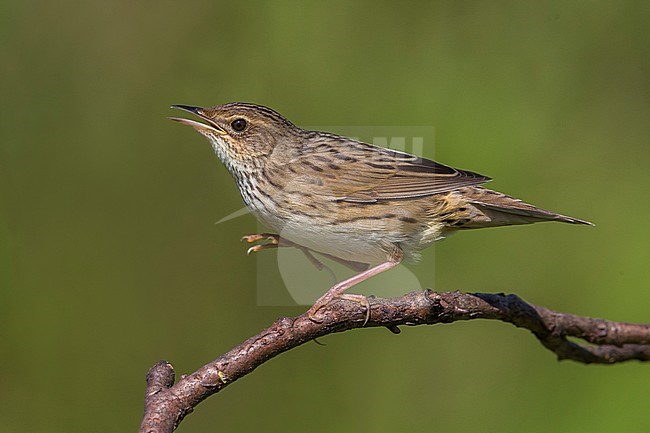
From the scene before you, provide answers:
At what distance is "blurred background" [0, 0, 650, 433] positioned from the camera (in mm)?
4680

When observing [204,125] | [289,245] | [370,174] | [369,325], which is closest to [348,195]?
[370,174]

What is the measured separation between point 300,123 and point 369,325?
7.24 feet

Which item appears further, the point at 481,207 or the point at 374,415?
the point at 374,415

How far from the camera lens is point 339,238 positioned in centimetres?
384

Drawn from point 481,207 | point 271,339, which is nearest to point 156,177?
point 481,207

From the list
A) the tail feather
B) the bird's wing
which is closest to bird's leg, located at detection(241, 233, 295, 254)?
the bird's wing

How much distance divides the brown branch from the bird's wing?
68 cm

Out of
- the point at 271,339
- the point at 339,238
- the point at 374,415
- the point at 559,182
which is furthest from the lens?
the point at 559,182

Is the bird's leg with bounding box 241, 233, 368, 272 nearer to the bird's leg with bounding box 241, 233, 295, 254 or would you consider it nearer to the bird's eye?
the bird's leg with bounding box 241, 233, 295, 254

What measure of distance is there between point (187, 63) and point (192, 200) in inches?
31.9

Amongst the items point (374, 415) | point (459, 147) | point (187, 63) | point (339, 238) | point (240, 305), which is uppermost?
point (187, 63)

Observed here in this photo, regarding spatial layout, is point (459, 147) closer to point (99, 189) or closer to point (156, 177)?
point (156, 177)

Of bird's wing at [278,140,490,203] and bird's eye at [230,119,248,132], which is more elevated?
bird's eye at [230,119,248,132]

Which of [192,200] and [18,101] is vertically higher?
[18,101]
